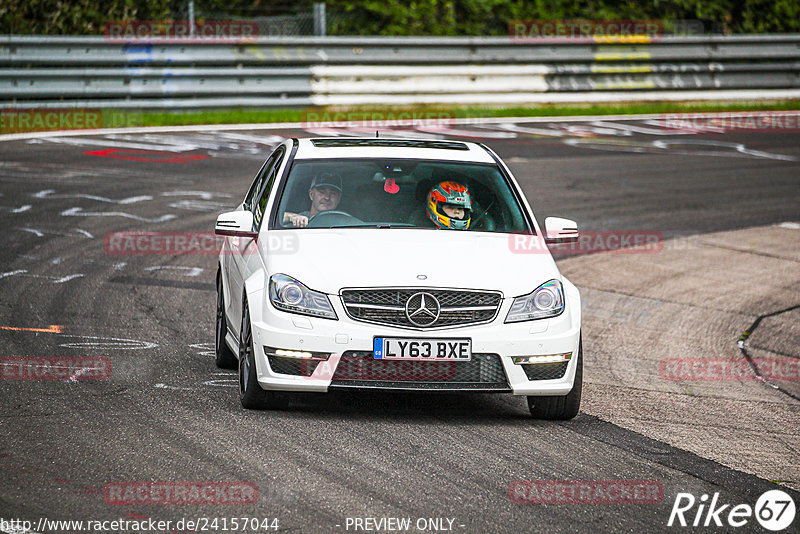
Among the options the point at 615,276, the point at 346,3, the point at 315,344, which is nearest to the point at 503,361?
the point at 315,344

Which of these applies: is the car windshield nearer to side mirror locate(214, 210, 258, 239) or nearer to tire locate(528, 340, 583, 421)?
side mirror locate(214, 210, 258, 239)

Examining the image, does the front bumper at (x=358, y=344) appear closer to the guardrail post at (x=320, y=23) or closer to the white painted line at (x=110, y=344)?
the white painted line at (x=110, y=344)

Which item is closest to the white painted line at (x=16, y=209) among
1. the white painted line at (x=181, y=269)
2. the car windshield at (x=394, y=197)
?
the white painted line at (x=181, y=269)

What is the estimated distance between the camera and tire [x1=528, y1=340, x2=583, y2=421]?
7.17m

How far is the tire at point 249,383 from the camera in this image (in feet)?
23.0

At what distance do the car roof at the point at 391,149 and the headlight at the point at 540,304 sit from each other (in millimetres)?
1560

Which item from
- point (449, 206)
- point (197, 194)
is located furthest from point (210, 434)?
point (197, 194)

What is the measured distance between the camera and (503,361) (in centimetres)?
689

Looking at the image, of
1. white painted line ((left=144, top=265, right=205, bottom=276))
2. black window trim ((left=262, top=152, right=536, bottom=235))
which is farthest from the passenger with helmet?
white painted line ((left=144, top=265, right=205, bottom=276))

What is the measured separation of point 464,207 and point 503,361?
145 cm

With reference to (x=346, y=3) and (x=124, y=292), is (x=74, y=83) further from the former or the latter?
(x=124, y=292)

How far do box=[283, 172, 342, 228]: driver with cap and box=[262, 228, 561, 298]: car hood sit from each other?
8.0 inches

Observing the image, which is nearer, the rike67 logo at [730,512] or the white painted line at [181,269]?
the rike67 logo at [730,512]

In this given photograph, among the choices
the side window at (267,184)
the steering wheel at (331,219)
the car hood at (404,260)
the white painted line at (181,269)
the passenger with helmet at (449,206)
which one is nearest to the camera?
the car hood at (404,260)
